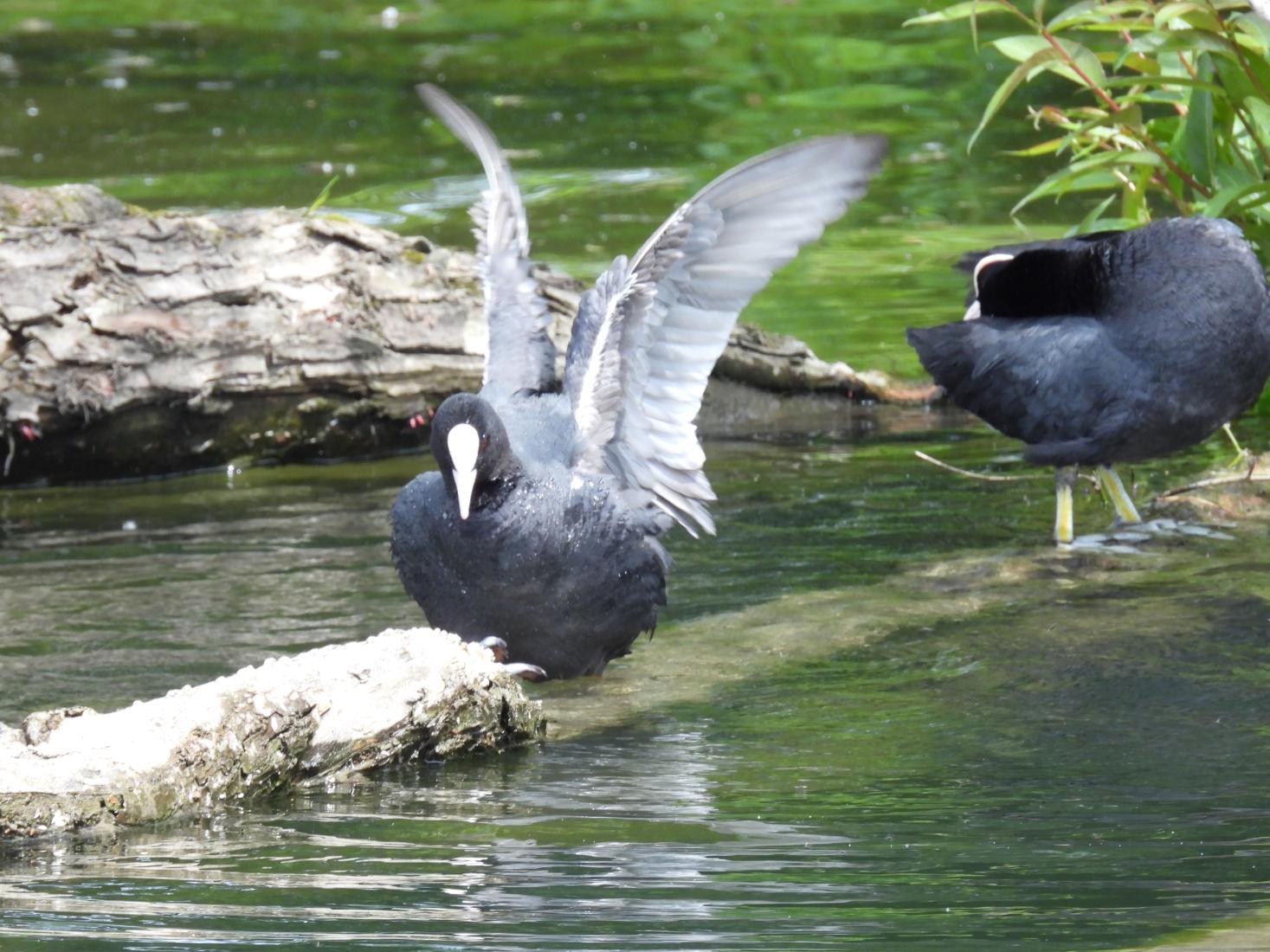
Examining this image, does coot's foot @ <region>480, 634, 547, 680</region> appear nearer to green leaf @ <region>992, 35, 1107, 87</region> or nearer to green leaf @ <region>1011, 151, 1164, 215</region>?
green leaf @ <region>1011, 151, 1164, 215</region>

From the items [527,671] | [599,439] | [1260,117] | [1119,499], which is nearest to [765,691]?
[527,671]

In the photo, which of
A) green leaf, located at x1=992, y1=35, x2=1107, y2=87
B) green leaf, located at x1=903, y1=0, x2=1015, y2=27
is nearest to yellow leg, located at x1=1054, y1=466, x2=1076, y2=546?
green leaf, located at x1=992, y1=35, x2=1107, y2=87

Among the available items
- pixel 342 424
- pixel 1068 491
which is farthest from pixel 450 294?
pixel 1068 491

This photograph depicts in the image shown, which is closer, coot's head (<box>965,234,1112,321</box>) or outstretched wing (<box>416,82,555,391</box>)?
outstretched wing (<box>416,82,555,391</box>)

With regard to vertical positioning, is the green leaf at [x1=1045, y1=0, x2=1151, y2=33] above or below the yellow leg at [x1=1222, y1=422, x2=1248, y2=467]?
above

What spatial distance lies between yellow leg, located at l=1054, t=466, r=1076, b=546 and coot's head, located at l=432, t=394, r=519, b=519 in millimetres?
1861

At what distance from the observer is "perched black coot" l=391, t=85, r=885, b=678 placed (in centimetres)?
419

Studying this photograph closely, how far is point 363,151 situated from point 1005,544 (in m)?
6.33

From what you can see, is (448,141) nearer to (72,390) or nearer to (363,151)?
(363,151)

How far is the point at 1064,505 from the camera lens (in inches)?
211

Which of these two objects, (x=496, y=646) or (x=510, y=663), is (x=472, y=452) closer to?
(x=496, y=646)

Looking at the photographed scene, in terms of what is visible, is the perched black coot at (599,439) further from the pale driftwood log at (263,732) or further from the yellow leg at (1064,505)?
the yellow leg at (1064,505)

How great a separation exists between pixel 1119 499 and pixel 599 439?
1771 mm

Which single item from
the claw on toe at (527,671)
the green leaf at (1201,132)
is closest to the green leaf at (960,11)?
the green leaf at (1201,132)
